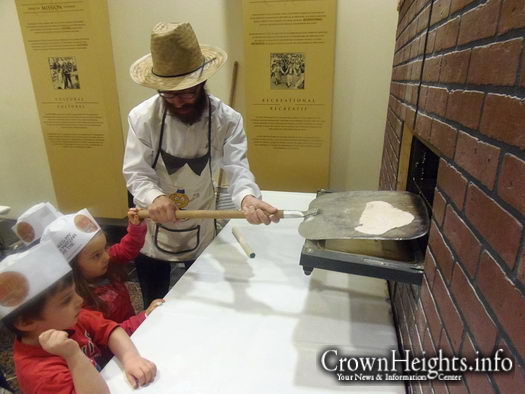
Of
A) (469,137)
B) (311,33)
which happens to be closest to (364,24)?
(311,33)

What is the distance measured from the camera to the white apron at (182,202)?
1.59 metres

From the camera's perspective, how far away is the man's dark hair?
0.91m

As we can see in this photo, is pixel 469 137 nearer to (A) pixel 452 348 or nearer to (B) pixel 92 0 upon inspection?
(A) pixel 452 348

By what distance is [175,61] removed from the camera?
1404 mm

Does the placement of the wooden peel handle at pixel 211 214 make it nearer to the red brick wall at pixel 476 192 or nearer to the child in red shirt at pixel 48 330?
the child in red shirt at pixel 48 330

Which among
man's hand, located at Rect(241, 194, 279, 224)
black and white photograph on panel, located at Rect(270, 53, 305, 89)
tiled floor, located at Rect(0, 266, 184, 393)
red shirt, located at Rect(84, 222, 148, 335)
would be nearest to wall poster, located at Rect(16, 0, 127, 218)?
tiled floor, located at Rect(0, 266, 184, 393)

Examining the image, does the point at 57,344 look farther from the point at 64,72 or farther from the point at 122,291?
the point at 64,72

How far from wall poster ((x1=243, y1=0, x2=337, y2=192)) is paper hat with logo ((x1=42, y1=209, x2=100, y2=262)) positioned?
158 cm

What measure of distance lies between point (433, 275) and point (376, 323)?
0.40 m

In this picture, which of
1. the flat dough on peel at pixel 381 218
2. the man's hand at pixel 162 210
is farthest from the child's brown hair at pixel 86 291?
the flat dough on peel at pixel 381 218

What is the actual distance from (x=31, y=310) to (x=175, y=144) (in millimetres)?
838

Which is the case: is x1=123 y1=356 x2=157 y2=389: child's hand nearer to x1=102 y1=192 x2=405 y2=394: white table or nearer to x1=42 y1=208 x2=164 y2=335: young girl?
x1=102 y1=192 x2=405 y2=394: white table

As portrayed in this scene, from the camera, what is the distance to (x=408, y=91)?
4.30 ft

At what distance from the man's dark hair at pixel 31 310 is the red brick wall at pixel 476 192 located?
0.93 metres
